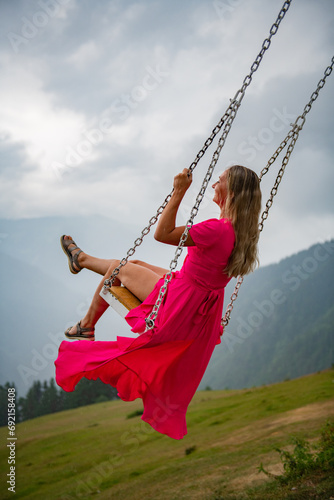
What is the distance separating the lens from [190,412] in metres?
23.9

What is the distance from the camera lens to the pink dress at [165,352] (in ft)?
10.5

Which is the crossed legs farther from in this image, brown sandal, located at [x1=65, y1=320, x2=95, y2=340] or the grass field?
the grass field

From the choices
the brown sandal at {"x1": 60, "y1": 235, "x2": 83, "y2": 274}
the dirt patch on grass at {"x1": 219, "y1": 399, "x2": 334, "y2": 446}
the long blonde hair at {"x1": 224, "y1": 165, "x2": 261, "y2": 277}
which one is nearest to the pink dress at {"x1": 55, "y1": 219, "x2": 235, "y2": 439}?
the long blonde hair at {"x1": 224, "y1": 165, "x2": 261, "y2": 277}

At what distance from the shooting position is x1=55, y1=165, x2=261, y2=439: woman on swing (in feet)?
9.77

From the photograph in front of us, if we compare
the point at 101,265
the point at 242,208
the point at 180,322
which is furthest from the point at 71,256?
the point at 242,208

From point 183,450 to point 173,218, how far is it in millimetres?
13921

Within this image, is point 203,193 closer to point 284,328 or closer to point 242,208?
point 242,208

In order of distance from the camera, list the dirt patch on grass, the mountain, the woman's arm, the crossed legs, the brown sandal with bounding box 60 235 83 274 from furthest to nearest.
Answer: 1. the mountain
2. the dirt patch on grass
3. the brown sandal with bounding box 60 235 83 274
4. the crossed legs
5. the woman's arm

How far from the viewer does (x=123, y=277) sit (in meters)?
3.64

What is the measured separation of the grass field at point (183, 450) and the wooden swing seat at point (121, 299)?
4.11 m

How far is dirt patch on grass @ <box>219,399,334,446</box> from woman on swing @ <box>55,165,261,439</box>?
10.1 metres

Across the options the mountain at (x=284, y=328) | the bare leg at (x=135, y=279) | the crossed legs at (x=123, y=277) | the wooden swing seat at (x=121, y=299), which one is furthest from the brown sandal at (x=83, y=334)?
the mountain at (x=284, y=328)

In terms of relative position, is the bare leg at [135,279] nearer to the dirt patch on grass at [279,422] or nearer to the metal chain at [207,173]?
the metal chain at [207,173]

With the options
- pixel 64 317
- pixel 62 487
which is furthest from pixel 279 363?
pixel 64 317
